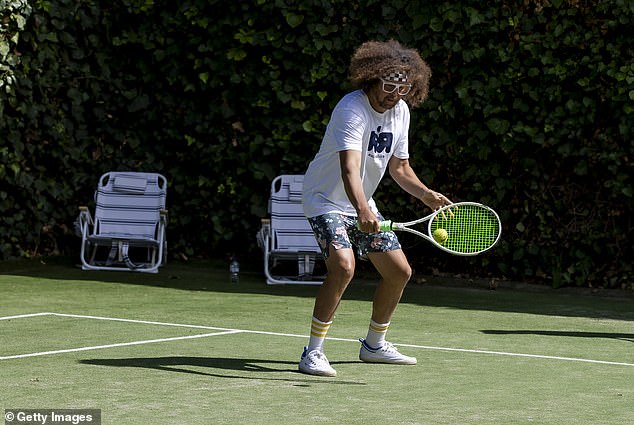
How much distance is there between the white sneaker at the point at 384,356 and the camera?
6.70 m

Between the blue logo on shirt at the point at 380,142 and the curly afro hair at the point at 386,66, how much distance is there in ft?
0.82

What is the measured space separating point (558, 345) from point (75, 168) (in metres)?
6.42

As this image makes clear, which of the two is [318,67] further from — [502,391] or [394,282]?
[502,391]

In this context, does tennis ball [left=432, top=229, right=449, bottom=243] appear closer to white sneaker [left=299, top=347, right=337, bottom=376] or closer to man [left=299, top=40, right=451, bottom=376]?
man [left=299, top=40, right=451, bottom=376]

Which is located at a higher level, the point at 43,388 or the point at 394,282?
the point at 394,282

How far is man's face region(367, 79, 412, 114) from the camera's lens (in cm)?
626

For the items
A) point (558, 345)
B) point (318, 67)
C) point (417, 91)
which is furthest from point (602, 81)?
point (417, 91)

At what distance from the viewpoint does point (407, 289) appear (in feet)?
35.6

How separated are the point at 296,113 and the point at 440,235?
564 cm

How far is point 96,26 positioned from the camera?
12.5m

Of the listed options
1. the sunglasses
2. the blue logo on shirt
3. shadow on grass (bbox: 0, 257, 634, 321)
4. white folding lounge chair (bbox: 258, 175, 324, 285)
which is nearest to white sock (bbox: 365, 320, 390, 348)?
the blue logo on shirt

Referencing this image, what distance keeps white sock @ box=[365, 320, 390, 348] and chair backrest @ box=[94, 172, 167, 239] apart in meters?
5.62

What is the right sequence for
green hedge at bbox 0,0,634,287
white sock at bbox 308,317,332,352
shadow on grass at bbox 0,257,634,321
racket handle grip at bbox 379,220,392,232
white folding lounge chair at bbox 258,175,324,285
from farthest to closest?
white folding lounge chair at bbox 258,175,324,285, green hedge at bbox 0,0,634,287, shadow on grass at bbox 0,257,634,321, white sock at bbox 308,317,332,352, racket handle grip at bbox 379,220,392,232

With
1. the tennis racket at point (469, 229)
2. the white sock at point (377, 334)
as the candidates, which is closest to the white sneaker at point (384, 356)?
the white sock at point (377, 334)
